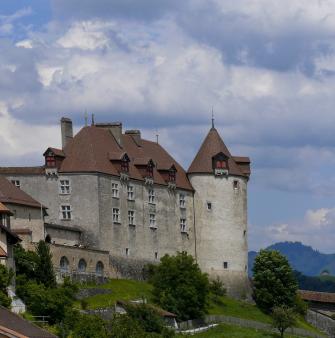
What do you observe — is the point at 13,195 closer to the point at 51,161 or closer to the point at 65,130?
the point at 51,161

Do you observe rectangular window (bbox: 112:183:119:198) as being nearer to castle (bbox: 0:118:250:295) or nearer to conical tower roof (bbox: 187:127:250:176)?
castle (bbox: 0:118:250:295)

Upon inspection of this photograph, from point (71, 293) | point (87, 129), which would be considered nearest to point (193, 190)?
point (87, 129)

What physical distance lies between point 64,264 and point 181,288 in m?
10.2

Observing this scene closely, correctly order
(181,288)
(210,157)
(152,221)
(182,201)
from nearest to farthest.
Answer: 1. (181,288)
2. (152,221)
3. (182,201)
4. (210,157)

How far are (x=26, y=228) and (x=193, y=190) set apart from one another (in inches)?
1132

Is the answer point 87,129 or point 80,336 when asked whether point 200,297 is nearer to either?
point 87,129

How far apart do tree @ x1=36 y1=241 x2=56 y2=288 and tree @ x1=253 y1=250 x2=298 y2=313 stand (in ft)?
117

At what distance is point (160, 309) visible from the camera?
10500 centimetres

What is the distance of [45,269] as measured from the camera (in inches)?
3799

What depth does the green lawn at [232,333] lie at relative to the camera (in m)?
108

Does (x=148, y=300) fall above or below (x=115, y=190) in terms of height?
below

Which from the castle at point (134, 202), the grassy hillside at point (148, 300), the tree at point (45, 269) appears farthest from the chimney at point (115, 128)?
the tree at point (45, 269)

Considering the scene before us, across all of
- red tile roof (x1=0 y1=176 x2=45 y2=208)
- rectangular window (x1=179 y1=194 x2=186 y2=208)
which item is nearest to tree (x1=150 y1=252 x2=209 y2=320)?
red tile roof (x1=0 y1=176 x2=45 y2=208)

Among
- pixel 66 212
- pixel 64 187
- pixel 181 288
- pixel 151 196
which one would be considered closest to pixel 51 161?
pixel 64 187
